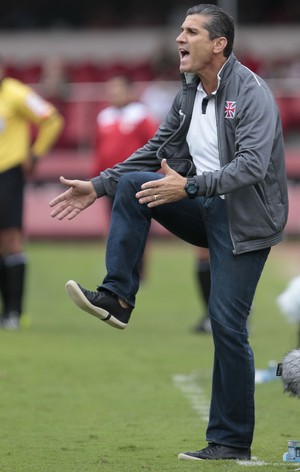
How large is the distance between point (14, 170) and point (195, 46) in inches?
252

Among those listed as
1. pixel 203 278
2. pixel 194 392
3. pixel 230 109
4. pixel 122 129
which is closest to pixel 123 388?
pixel 194 392

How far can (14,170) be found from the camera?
12625 millimetres

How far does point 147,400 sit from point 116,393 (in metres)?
0.35

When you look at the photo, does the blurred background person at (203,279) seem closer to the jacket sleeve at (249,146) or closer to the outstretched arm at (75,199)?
the outstretched arm at (75,199)

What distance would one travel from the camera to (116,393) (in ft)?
30.0

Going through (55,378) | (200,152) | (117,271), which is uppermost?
(200,152)

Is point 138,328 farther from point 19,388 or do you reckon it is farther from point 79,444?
point 79,444

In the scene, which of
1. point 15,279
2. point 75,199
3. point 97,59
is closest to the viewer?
point 75,199

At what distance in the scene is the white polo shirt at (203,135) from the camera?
6.51 m

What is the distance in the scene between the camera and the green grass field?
6.82 m

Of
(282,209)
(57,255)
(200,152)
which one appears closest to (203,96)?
(200,152)

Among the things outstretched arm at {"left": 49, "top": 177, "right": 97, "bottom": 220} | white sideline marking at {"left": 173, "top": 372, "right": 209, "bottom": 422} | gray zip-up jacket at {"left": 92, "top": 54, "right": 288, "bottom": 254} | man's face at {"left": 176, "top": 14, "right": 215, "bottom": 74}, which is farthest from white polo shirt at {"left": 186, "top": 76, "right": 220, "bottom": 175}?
white sideline marking at {"left": 173, "top": 372, "right": 209, "bottom": 422}

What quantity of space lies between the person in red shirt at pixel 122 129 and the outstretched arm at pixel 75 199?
8.57 meters

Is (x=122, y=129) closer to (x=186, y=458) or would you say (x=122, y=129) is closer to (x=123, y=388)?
(x=123, y=388)
